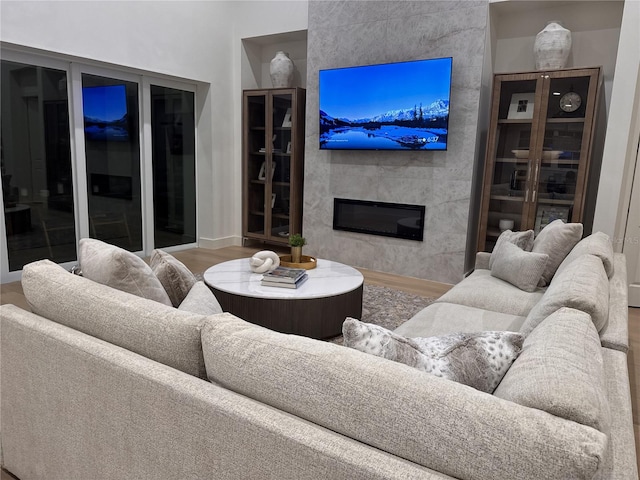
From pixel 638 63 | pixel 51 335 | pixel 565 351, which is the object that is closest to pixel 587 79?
pixel 638 63

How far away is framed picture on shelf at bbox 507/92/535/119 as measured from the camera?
4031mm

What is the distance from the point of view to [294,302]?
9.13ft

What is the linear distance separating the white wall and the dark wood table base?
278cm

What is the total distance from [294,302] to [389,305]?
1.24 meters

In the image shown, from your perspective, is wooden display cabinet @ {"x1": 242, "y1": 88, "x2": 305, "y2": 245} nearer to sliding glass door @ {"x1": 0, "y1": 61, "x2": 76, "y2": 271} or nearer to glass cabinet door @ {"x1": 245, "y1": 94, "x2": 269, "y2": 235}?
glass cabinet door @ {"x1": 245, "y1": 94, "x2": 269, "y2": 235}

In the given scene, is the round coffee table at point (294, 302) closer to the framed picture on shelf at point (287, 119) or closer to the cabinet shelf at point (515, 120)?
the cabinet shelf at point (515, 120)

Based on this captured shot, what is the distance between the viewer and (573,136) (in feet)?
12.8

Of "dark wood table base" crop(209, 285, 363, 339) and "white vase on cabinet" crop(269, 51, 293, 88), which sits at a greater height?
"white vase on cabinet" crop(269, 51, 293, 88)

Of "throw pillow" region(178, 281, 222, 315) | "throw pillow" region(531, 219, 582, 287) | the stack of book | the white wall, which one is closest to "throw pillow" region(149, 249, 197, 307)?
"throw pillow" region(178, 281, 222, 315)

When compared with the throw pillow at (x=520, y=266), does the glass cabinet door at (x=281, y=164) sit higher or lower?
higher

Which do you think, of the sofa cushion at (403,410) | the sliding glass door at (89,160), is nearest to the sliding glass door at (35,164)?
the sliding glass door at (89,160)

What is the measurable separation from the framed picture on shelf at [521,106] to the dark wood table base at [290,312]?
2.40 metres

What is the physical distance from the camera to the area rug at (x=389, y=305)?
11.3 ft

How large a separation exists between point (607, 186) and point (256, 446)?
12.5 feet
